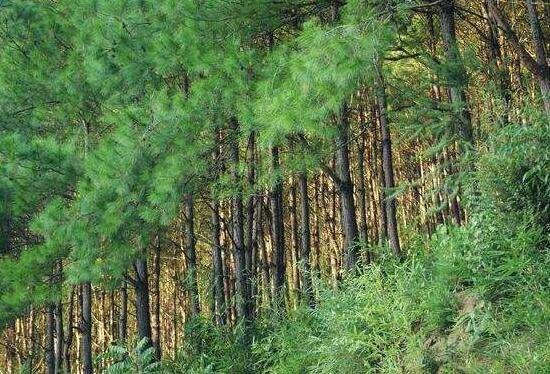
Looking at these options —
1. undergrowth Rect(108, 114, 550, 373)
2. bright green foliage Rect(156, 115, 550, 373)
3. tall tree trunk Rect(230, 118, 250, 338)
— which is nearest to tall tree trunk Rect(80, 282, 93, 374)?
tall tree trunk Rect(230, 118, 250, 338)

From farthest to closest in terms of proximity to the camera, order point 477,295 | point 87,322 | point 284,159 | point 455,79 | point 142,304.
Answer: point 87,322
point 142,304
point 284,159
point 455,79
point 477,295

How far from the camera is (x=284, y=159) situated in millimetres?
10148

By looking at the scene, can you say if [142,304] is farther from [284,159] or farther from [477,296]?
[477,296]

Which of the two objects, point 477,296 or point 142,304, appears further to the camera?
point 142,304

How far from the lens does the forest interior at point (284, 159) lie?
19.9 feet

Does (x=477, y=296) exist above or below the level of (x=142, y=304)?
below

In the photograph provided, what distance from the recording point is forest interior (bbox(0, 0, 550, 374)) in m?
6.08

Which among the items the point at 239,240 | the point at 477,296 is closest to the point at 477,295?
the point at 477,296

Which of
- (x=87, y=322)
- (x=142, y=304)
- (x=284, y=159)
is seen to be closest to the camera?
(x=284, y=159)

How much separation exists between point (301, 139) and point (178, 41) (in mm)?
2065

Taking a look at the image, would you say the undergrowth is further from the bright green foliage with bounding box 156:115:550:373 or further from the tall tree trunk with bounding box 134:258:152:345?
the tall tree trunk with bounding box 134:258:152:345

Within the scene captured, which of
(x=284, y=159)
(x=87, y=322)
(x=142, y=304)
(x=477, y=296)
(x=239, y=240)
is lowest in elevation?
(x=477, y=296)

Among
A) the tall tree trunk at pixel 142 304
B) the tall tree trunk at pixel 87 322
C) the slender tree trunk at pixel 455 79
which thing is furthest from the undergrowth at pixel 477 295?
the tall tree trunk at pixel 87 322

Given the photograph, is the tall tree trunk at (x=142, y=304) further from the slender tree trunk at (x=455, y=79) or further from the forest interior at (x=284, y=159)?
the slender tree trunk at (x=455, y=79)
